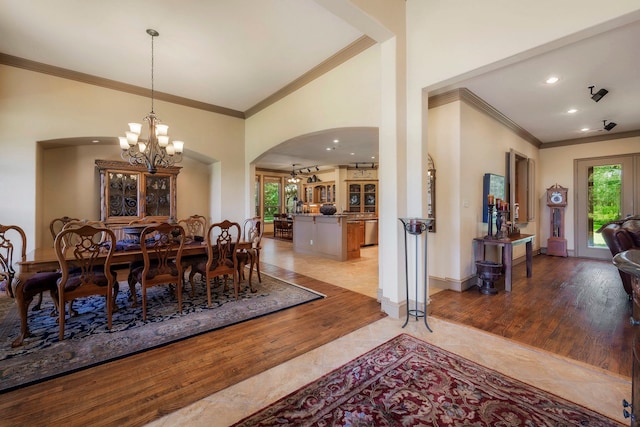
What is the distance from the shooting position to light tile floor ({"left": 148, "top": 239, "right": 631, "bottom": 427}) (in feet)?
5.44

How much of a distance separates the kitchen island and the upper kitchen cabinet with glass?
14.0ft

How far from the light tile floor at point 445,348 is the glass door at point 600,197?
6132 millimetres

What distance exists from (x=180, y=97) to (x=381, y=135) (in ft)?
14.2

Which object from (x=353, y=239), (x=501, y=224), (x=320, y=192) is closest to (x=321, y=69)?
(x=353, y=239)

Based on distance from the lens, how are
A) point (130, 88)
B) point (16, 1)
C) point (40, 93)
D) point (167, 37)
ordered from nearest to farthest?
point (16, 1)
point (167, 37)
point (40, 93)
point (130, 88)

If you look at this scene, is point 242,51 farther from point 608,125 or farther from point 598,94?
point 608,125

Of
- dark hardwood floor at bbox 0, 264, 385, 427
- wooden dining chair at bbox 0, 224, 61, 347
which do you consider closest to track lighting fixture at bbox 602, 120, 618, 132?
dark hardwood floor at bbox 0, 264, 385, 427

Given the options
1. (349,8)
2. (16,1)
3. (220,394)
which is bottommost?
(220,394)

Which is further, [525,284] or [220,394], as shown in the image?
[525,284]

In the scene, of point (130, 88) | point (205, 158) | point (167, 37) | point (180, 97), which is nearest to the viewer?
point (167, 37)

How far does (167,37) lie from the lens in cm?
353

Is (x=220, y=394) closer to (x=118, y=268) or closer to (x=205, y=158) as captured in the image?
(x=118, y=268)

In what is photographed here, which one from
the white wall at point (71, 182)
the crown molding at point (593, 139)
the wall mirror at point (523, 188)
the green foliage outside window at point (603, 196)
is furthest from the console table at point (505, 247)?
the white wall at point (71, 182)

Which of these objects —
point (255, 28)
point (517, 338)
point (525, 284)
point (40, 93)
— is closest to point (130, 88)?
point (40, 93)
